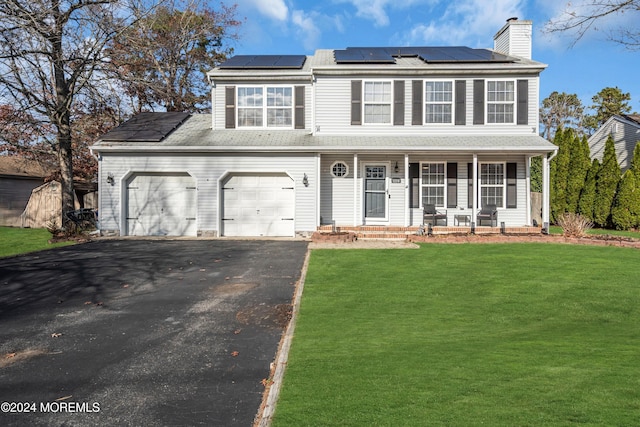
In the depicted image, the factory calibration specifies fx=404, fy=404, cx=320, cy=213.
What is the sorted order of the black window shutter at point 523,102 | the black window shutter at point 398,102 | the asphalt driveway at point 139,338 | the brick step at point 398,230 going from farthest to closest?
the black window shutter at point 398,102 < the black window shutter at point 523,102 < the brick step at point 398,230 < the asphalt driveway at point 139,338

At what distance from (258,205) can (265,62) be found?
655 cm

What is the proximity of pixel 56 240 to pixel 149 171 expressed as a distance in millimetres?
3974

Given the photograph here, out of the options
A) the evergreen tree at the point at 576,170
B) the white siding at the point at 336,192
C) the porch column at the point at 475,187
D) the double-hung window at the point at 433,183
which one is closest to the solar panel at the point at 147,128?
the white siding at the point at 336,192

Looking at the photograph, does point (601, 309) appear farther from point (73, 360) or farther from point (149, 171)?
point (149, 171)

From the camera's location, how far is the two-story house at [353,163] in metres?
15.2

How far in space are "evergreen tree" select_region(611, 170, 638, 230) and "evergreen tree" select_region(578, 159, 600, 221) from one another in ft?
3.38

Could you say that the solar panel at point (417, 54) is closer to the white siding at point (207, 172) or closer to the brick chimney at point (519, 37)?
the brick chimney at point (519, 37)

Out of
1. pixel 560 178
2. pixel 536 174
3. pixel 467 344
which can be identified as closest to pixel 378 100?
pixel 536 174

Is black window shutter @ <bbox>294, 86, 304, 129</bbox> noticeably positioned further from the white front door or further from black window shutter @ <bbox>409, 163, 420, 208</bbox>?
black window shutter @ <bbox>409, 163, 420, 208</bbox>

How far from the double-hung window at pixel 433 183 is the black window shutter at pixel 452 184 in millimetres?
191

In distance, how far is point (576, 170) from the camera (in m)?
19.9

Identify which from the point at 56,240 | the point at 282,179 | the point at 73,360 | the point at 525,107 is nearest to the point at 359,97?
the point at 282,179

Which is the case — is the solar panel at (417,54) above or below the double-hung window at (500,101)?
above

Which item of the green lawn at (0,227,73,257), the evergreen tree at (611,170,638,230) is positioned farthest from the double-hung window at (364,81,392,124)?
the green lawn at (0,227,73,257)
